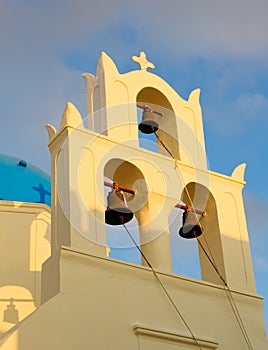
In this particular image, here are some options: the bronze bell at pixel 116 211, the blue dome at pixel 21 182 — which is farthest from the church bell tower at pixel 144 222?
the blue dome at pixel 21 182

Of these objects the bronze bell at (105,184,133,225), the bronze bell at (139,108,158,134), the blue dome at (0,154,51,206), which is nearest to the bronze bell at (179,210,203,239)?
the bronze bell at (105,184,133,225)

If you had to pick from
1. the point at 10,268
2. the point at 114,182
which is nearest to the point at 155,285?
the point at 114,182

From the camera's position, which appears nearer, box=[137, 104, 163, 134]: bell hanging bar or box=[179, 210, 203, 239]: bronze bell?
box=[179, 210, 203, 239]: bronze bell

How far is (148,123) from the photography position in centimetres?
1127

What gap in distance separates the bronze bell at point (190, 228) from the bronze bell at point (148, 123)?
126 cm

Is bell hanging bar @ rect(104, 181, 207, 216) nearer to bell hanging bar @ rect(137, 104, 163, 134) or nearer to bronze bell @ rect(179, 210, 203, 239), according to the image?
bronze bell @ rect(179, 210, 203, 239)

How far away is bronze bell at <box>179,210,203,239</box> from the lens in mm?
10852

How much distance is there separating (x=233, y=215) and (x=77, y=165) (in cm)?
240

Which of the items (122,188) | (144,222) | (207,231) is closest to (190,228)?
(207,231)

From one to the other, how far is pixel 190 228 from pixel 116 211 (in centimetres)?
117

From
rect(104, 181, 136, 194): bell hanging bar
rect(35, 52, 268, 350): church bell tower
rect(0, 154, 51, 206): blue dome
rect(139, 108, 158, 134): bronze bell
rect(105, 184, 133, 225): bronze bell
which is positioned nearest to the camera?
rect(35, 52, 268, 350): church bell tower

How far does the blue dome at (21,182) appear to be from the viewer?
13719 millimetres

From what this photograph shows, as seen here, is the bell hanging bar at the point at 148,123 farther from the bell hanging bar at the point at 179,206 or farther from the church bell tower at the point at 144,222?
the bell hanging bar at the point at 179,206

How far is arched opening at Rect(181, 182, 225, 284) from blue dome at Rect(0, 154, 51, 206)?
3.54m
